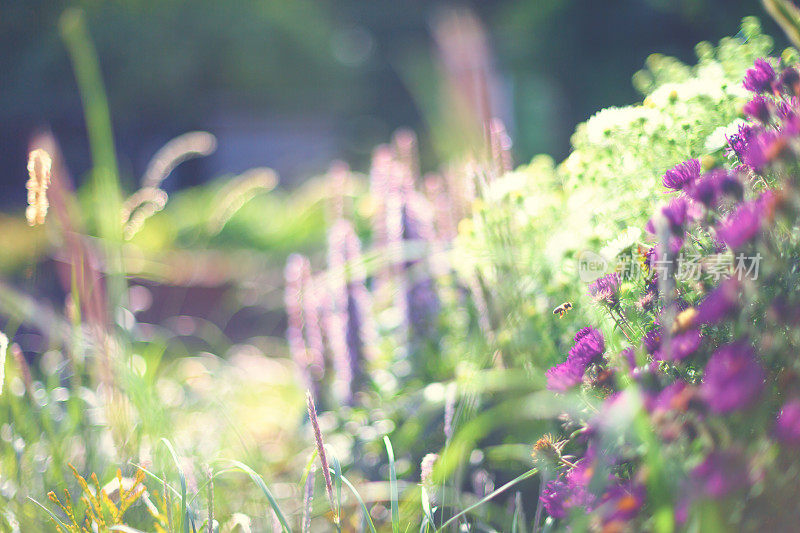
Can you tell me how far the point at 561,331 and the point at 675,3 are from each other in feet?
17.7

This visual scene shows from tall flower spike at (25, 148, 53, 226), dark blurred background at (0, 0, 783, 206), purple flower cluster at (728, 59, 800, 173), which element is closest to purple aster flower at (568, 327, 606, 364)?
purple flower cluster at (728, 59, 800, 173)

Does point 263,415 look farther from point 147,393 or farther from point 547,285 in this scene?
point 547,285

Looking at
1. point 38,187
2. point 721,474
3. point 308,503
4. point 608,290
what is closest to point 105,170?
point 38,187

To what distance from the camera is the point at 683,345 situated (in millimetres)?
803

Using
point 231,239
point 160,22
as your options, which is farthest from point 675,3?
point 160,22

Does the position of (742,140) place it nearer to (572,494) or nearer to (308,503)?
(572,494)

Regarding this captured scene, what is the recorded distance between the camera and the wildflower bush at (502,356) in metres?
0.75

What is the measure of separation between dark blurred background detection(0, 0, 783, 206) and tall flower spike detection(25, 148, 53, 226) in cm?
498

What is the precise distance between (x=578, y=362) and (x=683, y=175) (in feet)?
1.18

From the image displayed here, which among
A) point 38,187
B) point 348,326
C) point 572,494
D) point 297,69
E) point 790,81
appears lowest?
point 572,494

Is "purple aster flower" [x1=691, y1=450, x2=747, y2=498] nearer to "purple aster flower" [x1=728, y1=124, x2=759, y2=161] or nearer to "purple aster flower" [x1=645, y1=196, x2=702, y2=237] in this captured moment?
"purple aster flower" [x1=645, y1=196, x2=702, y2=237]

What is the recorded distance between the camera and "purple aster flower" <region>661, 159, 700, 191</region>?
0.97 metres

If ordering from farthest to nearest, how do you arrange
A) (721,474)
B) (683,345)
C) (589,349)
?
(589,349)
(683,345)
(721,474)

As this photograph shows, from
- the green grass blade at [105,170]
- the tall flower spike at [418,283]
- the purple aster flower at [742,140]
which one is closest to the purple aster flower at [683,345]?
the purple aster flower at [742,140]
